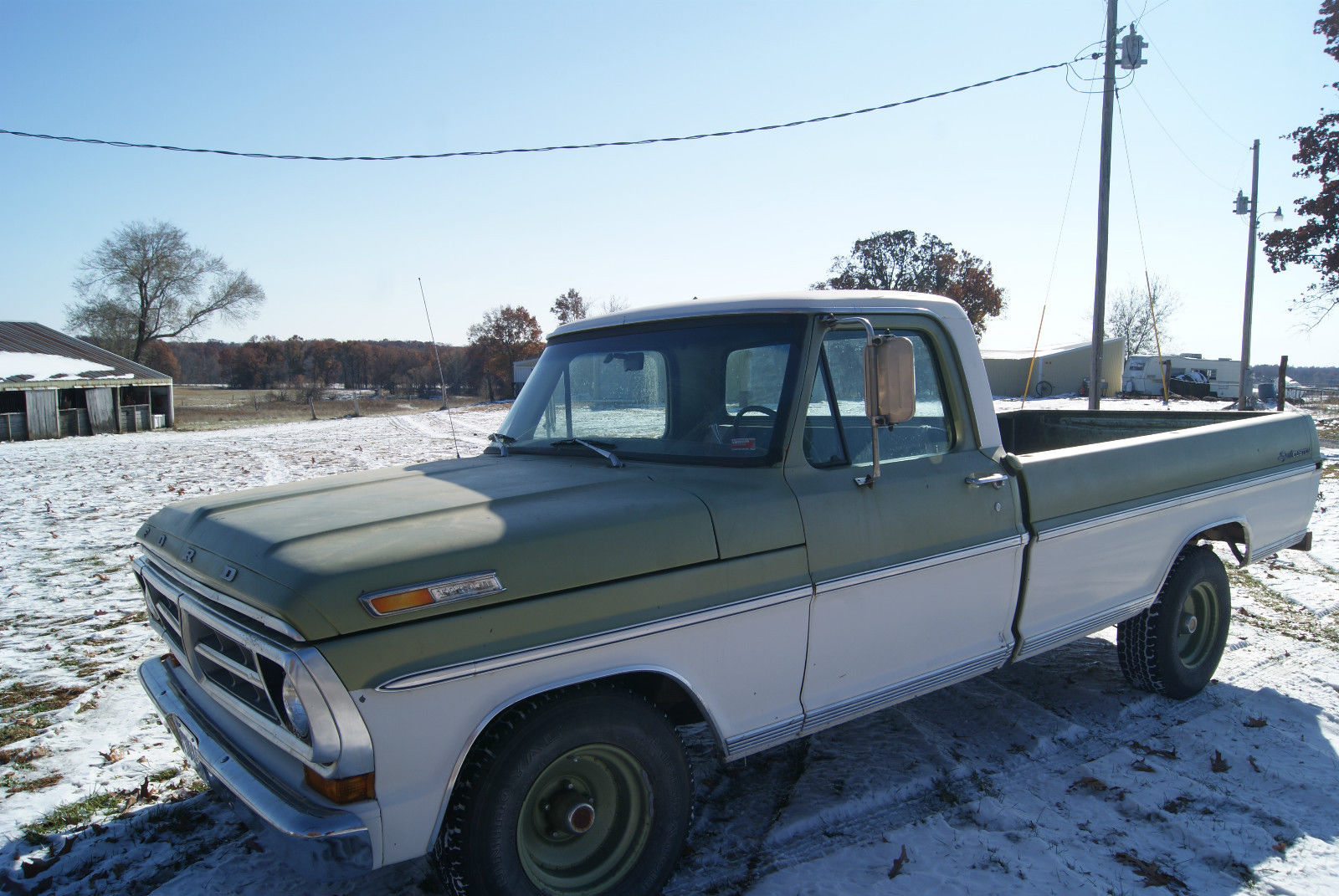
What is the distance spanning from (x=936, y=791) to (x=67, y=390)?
3556 centimetres

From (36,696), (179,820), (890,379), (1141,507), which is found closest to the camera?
(890,379)

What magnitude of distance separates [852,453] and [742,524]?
0.68m

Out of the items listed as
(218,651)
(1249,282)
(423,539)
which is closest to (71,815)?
(218,651)

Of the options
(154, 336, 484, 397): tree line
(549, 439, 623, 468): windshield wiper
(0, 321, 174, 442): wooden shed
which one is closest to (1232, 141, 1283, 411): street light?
(549, 439, 623, 468): windshield wiper

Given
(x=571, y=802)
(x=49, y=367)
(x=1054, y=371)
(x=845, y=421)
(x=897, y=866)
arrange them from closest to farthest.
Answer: (x=571, y=802) → (x=897, y=866) → (x=845, y=421) → (x=49, y=367) → (x=1054, y=371)

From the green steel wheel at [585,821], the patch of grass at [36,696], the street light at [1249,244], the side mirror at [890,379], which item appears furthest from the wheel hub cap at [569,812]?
the street light at [1249,244]

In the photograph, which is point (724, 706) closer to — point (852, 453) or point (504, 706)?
point (504, 706)

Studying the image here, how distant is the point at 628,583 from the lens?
242 centimetres

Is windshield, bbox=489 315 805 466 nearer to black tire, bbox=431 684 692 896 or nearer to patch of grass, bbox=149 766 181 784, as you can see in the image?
black tire, bbox=431 684 692 896

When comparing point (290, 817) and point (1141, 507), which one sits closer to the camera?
point (290, 817)

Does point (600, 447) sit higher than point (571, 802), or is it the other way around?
point (600, 447)

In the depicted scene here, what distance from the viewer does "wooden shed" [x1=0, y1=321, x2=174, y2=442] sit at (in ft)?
88.9

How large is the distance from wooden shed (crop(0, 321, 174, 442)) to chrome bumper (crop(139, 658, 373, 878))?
31.9 m

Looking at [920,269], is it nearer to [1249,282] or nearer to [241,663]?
[1249,282]
